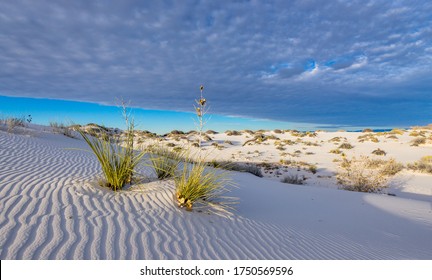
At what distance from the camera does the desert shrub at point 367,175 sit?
10.2 meters

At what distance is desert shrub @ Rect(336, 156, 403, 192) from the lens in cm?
1018

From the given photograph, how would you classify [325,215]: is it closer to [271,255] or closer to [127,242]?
[271,255]

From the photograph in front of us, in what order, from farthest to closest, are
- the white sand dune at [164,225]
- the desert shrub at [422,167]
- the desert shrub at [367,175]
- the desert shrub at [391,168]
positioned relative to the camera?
1. the desert shrub at [422,167]
2. the desert shrub at [391,168]
3. the desert shrub at [367,175]
4. the white sand dune at [164,225]

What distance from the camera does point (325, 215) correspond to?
19.9 feet

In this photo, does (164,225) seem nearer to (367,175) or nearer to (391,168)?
(367,175)

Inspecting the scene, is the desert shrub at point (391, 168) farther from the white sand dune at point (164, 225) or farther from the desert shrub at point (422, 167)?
the white sand dune at point (164, 225)

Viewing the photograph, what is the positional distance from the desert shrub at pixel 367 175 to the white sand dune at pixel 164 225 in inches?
125

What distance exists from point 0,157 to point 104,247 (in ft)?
17.3

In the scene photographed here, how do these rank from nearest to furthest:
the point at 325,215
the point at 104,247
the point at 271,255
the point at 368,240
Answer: the point at 104,247 → the point at 271,255 → the point at 368,240 → the point at 325,215

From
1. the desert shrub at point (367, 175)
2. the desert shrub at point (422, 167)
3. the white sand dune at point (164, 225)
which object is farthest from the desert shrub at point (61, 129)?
the desert shrub at point (422, 167)

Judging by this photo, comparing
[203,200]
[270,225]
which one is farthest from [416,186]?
[203,200]

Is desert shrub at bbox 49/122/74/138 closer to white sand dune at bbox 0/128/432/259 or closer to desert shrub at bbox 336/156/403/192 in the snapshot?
white sand dune at bbox 0/128/432/259

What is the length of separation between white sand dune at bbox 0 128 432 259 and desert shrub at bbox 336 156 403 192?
125 inches

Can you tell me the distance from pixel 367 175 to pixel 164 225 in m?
11.0
